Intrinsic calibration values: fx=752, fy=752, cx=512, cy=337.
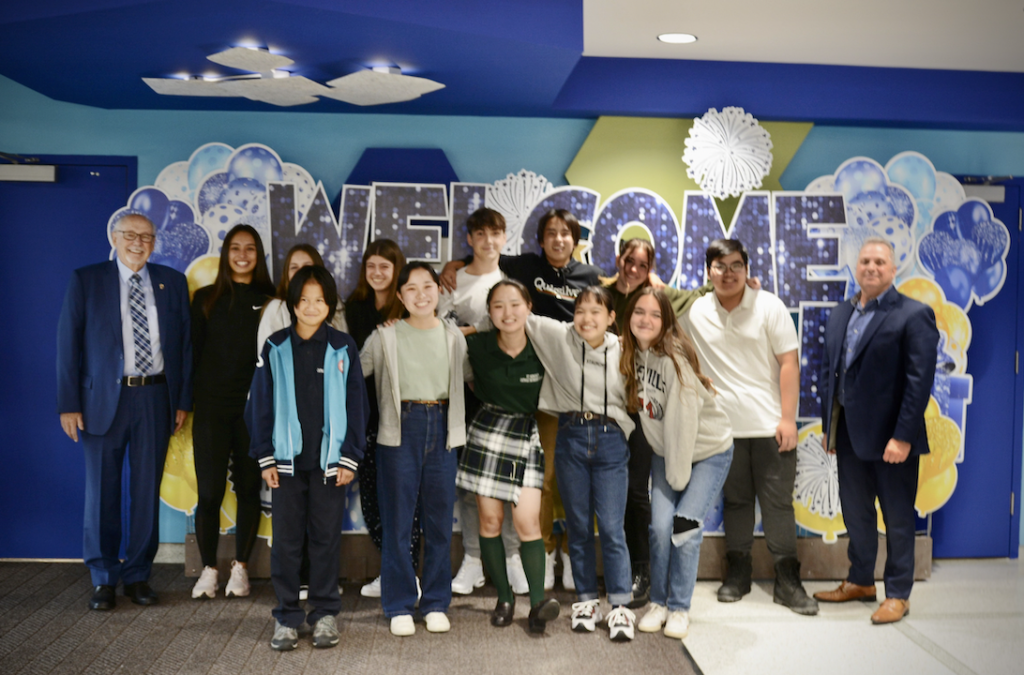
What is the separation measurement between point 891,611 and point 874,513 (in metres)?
0.45

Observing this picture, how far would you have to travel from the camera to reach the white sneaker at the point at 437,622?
3.26m

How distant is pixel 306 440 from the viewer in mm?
3080

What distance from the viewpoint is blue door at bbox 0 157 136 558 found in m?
4.08

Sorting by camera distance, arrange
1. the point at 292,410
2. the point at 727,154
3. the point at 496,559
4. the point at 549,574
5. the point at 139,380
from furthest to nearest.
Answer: the point at 727,154
the point at 549,574
the point at 139,380
the point at 496,559
the point at 292,410

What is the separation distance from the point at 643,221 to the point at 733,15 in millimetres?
1086

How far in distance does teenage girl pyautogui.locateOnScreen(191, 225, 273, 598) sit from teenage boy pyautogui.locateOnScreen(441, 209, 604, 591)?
3.25 feet

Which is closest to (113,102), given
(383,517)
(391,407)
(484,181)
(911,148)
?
(484,181)

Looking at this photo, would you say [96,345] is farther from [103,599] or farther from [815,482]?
[815,482]

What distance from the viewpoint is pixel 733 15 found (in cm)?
333

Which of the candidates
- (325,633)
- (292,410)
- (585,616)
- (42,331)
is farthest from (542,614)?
(42,331)

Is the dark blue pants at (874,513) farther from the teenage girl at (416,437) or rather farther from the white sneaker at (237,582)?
the white sneaker at (237,582)

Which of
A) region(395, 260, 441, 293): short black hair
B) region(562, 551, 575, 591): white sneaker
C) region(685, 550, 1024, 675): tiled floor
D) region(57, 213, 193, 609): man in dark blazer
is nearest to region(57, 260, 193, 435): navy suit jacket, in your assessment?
region(57, 213, 193, 609): man in dark blazer

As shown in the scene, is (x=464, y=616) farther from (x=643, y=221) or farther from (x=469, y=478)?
(x=643, y=221)

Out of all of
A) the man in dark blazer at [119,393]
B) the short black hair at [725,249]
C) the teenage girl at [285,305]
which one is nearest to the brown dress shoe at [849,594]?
the short black hair at [725,249]
